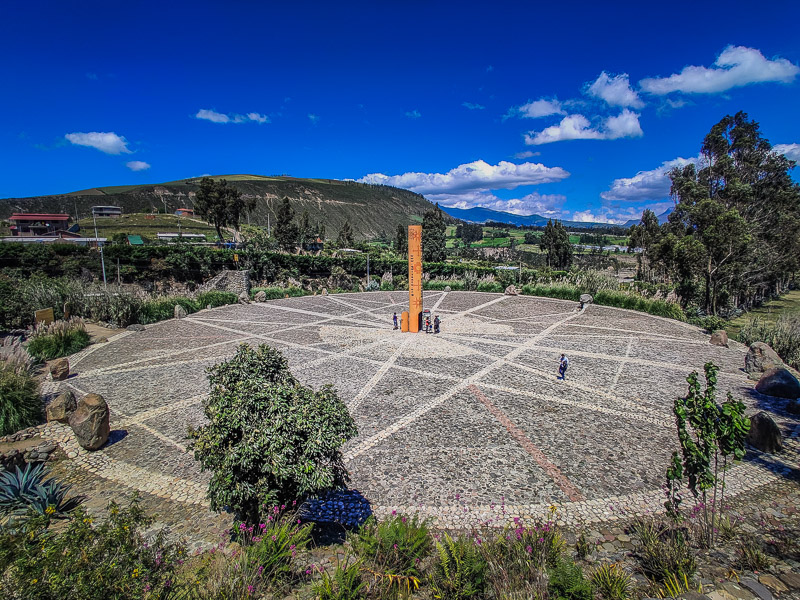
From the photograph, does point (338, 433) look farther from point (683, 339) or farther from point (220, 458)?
point (683, 339)

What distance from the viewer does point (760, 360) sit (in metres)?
10.2

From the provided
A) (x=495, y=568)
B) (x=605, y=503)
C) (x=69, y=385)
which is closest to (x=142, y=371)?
(x=69, y=385)

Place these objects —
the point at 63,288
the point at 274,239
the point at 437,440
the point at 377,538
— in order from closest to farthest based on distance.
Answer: the point at 377,538
the point at 437,440
the point at 63,288
the point at 274,239

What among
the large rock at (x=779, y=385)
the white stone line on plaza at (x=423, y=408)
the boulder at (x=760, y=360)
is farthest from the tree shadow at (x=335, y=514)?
the boulder at (x=760, y=360)

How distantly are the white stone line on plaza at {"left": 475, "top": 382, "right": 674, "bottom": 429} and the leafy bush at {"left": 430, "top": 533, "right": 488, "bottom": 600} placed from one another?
5.73m

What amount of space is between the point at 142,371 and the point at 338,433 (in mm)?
9348

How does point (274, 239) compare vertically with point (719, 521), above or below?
above

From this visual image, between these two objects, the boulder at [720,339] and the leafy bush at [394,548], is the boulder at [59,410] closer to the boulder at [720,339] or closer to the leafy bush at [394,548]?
the leafy bush at [394,548]

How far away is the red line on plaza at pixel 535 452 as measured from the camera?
564 cm

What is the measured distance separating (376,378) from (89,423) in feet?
20.2

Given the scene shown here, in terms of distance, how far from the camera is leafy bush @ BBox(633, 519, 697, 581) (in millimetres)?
3807

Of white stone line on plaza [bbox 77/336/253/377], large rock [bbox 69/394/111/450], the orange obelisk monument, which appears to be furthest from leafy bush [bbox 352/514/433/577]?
the orange obelisk monument

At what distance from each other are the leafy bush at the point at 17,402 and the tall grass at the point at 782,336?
1975 centimetres

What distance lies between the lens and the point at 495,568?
381 centimetres
